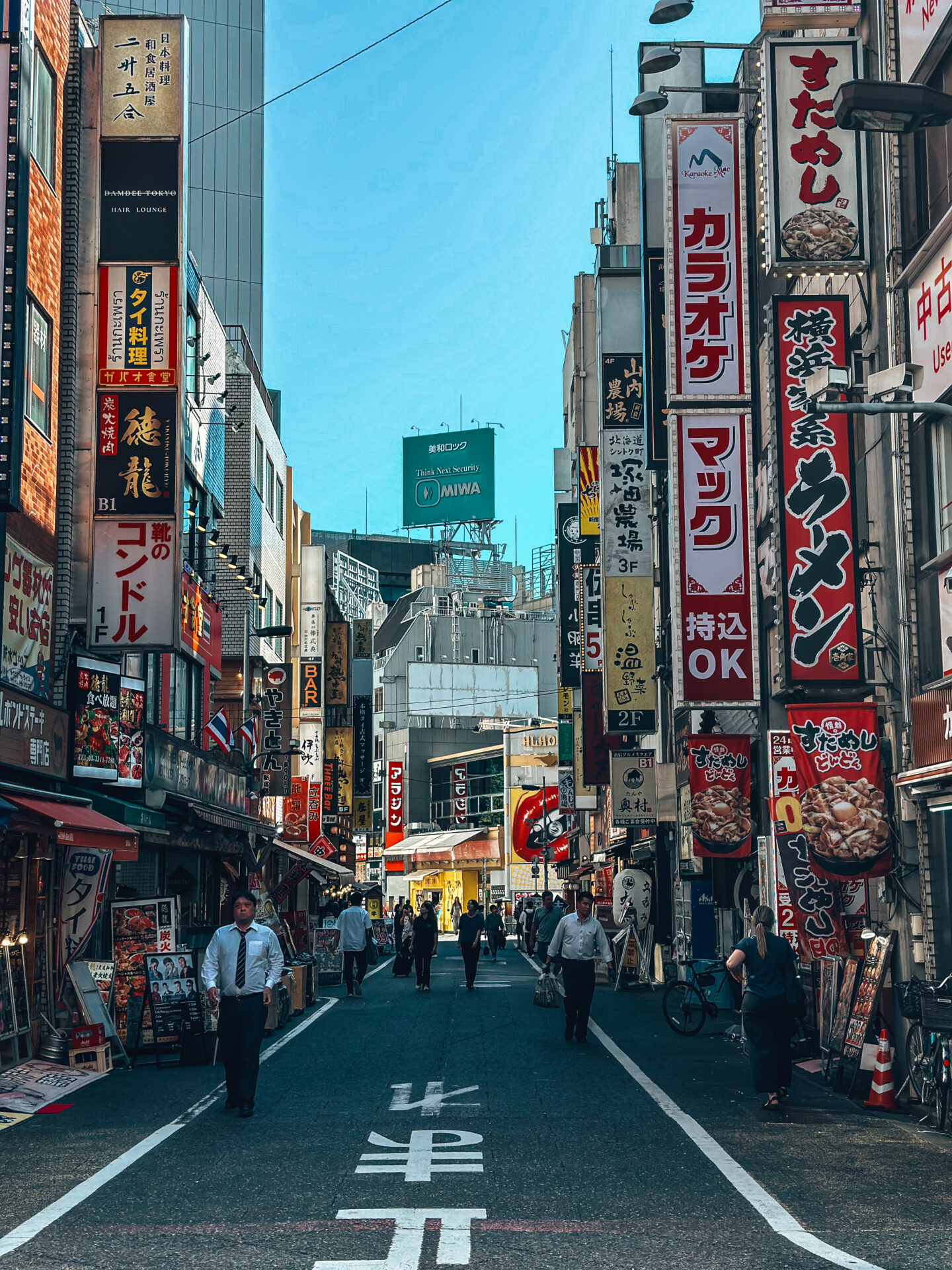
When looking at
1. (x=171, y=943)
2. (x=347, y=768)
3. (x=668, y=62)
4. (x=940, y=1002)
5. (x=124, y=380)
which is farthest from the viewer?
(x=347, y=768)

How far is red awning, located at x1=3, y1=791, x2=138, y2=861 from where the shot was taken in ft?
48.9

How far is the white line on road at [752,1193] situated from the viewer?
7230 mm

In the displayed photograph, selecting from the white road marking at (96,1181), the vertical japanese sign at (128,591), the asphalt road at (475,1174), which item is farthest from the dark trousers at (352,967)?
the white road marking at (96,1181)

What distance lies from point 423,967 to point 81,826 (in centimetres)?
1508

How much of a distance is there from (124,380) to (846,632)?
1066 cm

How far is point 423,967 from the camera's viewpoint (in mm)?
29641

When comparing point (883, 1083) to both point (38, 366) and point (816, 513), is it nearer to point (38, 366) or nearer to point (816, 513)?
point (816, 513)

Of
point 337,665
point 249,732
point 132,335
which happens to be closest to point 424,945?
point 249,732

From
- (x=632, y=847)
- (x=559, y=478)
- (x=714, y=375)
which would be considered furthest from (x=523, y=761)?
(x=714, y=375)

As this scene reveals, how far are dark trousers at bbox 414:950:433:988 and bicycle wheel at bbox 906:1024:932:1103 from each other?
1692 centimetres

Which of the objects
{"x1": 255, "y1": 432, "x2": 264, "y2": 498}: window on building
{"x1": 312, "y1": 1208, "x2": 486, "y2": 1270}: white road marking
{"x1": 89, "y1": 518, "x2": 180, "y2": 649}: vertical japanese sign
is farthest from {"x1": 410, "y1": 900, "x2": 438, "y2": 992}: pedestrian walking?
{"x1": 312, "y1": 1208, "x2": 486, "y2": 1270}: white road marking

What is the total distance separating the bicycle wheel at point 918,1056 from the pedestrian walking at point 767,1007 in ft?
3.52

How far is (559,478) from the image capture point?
245 feet

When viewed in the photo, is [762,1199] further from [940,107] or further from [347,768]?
[347,768]
